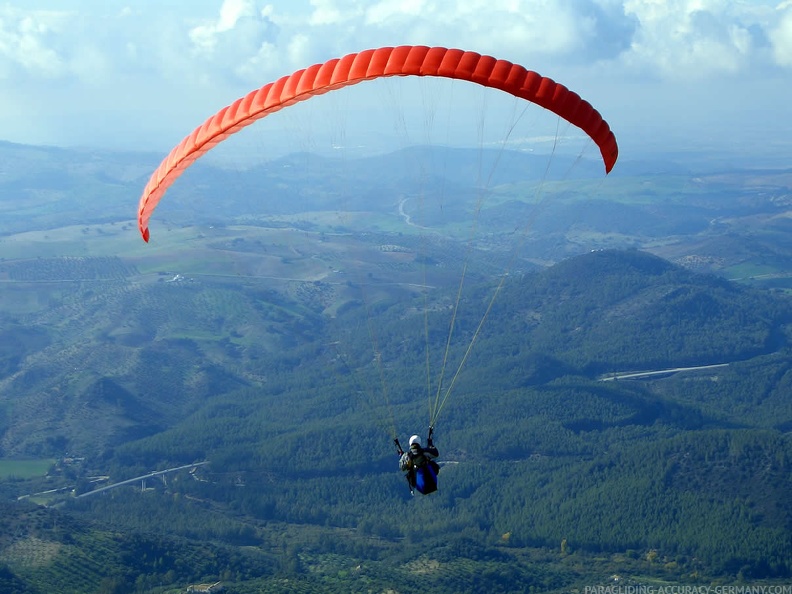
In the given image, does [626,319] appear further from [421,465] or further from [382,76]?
[382,76]

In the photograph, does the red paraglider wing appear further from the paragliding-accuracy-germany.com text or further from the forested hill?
the forested hill

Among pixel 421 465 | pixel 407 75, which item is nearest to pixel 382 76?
pixel 407 75

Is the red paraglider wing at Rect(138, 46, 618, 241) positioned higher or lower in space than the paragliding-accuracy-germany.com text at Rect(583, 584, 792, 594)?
higher

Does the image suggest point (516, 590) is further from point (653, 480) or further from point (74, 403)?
point (74, 403)

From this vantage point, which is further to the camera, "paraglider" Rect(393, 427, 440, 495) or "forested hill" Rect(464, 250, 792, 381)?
"forested hill" Rect(464, 250, 792, 381)

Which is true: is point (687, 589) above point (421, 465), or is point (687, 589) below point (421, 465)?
below

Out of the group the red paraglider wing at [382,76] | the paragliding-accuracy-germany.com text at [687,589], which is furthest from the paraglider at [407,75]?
the paragliding-accuracy-germany.com text at [687,589]

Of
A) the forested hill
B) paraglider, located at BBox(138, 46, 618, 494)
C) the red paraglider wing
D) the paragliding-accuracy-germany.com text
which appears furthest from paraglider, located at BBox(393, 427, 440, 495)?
the forested hill
